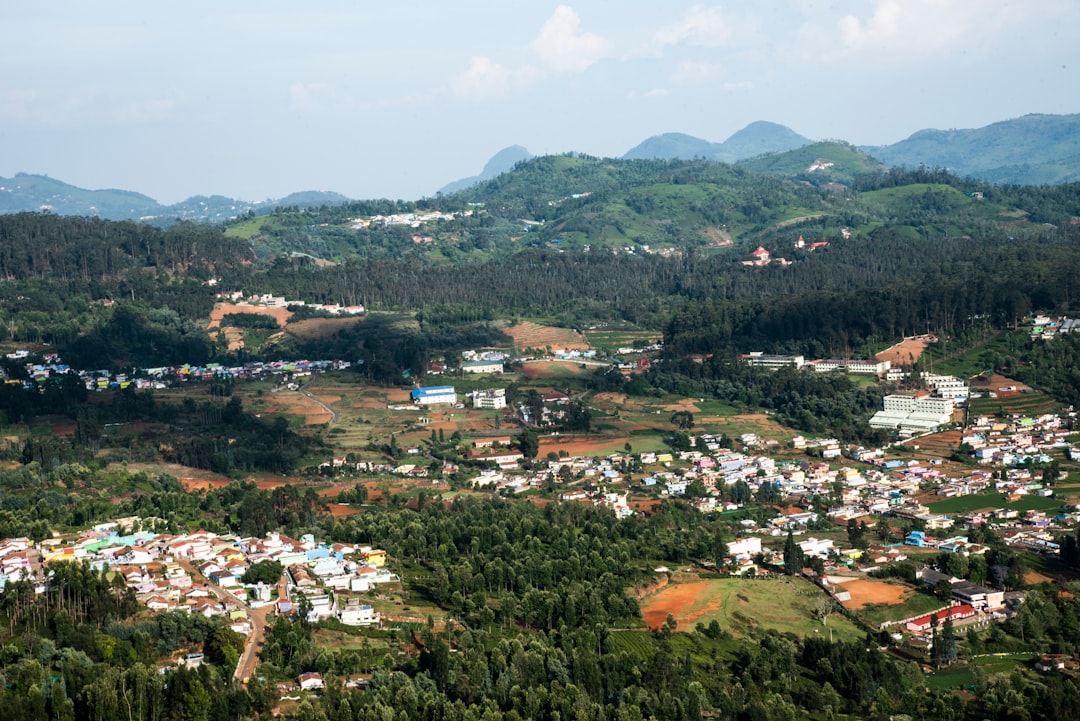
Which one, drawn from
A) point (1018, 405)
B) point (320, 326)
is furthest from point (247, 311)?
point (1018, 405)

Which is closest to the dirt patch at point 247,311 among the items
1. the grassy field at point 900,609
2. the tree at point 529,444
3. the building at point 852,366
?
the tree at point 529,444

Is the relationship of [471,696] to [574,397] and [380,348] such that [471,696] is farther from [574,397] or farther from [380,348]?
[380,348]

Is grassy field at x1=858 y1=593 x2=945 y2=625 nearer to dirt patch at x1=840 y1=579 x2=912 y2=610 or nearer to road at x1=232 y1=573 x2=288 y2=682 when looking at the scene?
dirt patch at x1=840 y1=579 x2=912 y2=610

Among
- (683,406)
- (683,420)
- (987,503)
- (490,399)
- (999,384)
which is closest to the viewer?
(987,503)

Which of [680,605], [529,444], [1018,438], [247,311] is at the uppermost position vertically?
[247,311]

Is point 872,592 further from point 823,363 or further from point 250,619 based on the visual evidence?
point 823,363

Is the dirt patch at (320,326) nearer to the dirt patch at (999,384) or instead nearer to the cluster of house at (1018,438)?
the dirt patch at (999,384)
